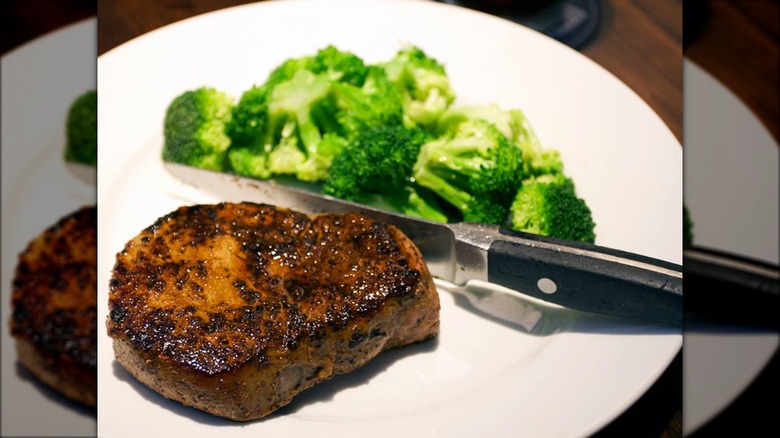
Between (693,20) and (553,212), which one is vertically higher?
(693,20)

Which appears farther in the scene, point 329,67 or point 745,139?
point 329,67

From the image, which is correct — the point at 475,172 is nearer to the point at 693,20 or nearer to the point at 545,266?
the point at 545,266

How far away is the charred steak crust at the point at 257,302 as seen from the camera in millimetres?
1289

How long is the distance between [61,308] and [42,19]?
2.68 feet

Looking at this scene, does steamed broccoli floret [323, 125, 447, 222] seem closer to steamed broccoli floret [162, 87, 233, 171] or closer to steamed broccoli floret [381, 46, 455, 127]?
steamed broccoli floret [381, 46, 455, 127]

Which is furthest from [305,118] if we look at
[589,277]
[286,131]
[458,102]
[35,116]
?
[35,116]

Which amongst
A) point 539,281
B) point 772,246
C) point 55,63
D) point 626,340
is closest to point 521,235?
point 539,281

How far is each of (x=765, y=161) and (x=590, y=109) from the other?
2.13 ft

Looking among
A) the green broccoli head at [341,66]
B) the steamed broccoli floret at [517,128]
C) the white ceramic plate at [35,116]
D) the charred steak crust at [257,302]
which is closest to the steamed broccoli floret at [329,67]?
the green broccoli head at [341,66]

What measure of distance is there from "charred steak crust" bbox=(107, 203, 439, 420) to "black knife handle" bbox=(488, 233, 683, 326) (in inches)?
7.3

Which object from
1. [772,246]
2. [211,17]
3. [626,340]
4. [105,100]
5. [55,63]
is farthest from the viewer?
[211,17]

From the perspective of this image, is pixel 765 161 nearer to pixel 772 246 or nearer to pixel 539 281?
pixel 772 246

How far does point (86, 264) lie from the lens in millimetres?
1449

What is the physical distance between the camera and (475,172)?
1.71 m
